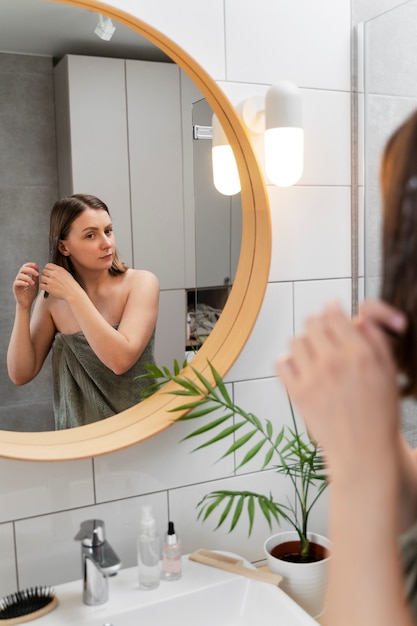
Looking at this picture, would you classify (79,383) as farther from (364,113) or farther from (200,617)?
(364,113)

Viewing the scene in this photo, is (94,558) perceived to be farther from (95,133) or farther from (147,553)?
(95,133)

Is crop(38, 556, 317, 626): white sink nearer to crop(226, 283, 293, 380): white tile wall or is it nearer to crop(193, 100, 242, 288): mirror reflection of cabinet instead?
crop(226, 283, 293, 380): white tile wall

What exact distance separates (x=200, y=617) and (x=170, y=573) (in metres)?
0.08

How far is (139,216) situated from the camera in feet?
3.73

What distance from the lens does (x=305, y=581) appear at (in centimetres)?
112

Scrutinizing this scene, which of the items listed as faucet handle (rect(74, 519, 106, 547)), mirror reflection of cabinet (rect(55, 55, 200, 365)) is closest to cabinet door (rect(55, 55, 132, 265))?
mirror reflection of cabinet (rect(55, 55, 200, 365))

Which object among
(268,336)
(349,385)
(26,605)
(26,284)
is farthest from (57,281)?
(349,385)

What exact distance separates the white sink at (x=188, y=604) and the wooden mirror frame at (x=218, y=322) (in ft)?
0.75

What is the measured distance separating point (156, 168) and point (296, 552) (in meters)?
0.73

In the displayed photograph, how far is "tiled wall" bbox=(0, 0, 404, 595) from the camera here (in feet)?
3.60

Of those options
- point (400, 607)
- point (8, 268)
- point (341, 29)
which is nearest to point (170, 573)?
point (8, 268)

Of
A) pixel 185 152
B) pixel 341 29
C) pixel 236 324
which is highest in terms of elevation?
pixel 341 29

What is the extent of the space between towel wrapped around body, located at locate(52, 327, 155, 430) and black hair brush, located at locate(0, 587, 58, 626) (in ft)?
0.85

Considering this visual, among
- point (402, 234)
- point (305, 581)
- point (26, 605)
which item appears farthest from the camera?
point (305, 581)
